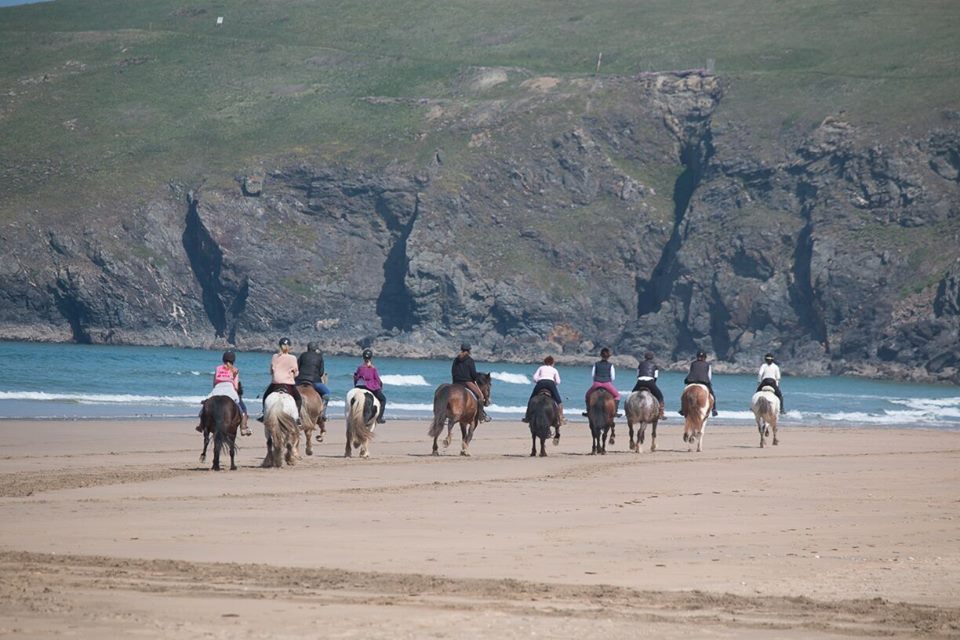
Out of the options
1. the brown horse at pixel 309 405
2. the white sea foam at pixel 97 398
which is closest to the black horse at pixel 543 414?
the brown horse at pixel 309 405

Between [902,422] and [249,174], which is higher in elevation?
[249,174]

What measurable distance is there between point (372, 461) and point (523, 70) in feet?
472

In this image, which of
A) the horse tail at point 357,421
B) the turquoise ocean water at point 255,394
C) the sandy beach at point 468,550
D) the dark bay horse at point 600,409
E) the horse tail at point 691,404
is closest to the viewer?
the sandy beach at point 468,550

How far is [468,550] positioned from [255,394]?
4593cm

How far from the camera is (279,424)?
21766mm

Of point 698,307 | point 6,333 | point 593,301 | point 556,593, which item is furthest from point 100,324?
point 556,593

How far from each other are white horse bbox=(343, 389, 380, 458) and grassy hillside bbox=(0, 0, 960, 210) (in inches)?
4540

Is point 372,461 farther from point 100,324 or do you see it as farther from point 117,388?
point 100,324

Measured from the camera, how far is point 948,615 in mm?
10617

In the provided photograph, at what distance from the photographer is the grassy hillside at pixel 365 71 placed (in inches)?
5655

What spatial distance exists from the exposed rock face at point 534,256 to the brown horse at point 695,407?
97078mm

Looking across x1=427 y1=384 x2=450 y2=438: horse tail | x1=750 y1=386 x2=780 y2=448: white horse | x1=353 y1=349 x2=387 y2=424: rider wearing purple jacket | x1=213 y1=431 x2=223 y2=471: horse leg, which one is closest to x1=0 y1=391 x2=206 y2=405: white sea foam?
x1=427 y1=384 x2=450 y2=438: horse tail

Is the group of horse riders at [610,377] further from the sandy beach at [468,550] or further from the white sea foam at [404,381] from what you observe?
the white sea foam at [404,381]

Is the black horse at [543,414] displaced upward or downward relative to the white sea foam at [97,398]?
upward
